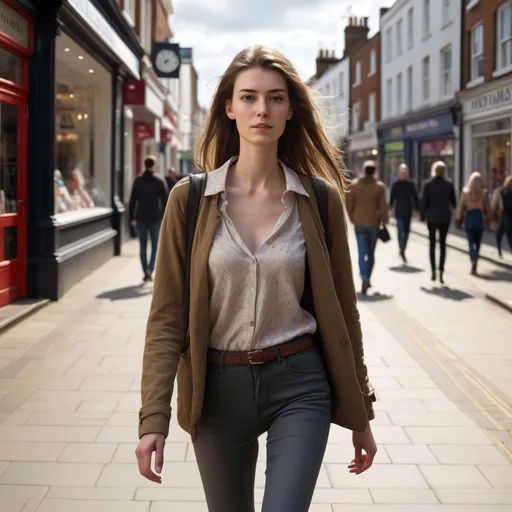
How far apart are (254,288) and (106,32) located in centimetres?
1216

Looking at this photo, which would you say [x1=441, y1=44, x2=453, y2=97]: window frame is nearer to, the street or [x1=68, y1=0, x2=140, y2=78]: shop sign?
[x1=68, y1=0, x2=140, y2=78]: shop sign

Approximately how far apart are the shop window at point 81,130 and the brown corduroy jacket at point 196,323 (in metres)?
8.84

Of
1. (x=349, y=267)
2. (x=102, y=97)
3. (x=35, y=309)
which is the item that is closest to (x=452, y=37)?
(x=102, y=97)

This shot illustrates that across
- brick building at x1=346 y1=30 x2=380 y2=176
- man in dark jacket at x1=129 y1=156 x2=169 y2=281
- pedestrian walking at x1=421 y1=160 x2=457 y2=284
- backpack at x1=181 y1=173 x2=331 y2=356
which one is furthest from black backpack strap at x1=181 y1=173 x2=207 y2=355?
brick building at x1=346 y1=30 x2=380 y2=176

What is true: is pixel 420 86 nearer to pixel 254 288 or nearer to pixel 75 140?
pixel 75 140

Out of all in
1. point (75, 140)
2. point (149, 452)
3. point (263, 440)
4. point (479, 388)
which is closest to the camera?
point (149, 452)

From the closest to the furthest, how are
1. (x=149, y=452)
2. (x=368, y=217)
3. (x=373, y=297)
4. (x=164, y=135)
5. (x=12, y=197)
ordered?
(x=149, y=452) < (x=12, y=197) < (x=373, y=297) < (x=368, y=217) < (x=164, y=135)

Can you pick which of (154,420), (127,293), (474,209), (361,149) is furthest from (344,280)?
(361,149)

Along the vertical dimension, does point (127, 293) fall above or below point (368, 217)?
below

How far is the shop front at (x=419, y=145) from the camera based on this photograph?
27000 millimetres

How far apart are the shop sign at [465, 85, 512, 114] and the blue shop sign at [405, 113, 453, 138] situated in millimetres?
2267

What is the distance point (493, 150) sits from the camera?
22.0m

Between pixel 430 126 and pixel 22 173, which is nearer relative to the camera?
pixel 22 173

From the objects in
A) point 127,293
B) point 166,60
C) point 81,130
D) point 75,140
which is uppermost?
point 166,60
